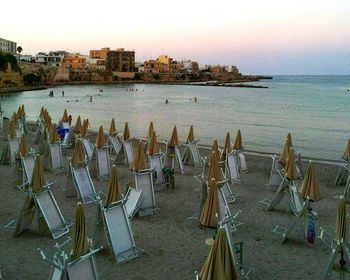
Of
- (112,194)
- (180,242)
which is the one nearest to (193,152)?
(180,242)

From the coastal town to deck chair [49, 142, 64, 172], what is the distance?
259 ft

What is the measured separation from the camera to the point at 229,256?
5.41 meters

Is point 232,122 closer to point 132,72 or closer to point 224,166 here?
point 224,166

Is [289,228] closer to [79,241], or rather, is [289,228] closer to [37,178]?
[79,241]

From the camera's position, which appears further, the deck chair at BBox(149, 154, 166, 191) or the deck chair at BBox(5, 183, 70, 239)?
the deck chair at BBox(149, 154, 166, 191)

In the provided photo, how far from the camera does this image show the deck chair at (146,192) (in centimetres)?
1070

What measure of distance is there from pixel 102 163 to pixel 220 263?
31.3 feet

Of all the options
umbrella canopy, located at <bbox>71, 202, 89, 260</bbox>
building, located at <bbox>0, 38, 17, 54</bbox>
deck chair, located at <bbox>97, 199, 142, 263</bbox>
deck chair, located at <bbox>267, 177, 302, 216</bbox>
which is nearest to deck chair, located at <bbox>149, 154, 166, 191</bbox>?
deck chair, located at <bbox>267, 177, 302, 216</bbox>

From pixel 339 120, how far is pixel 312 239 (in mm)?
39015

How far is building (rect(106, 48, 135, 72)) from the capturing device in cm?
15062

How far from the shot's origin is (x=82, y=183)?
11.6 meters

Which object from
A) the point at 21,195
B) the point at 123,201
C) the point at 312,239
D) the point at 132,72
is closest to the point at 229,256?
the point at 123,201

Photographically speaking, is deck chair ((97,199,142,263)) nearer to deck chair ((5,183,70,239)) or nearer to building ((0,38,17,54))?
deck chair ((5,183,70,239))

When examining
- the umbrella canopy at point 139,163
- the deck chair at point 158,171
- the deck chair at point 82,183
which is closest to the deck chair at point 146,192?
the umbrella canopy at point 139,163
